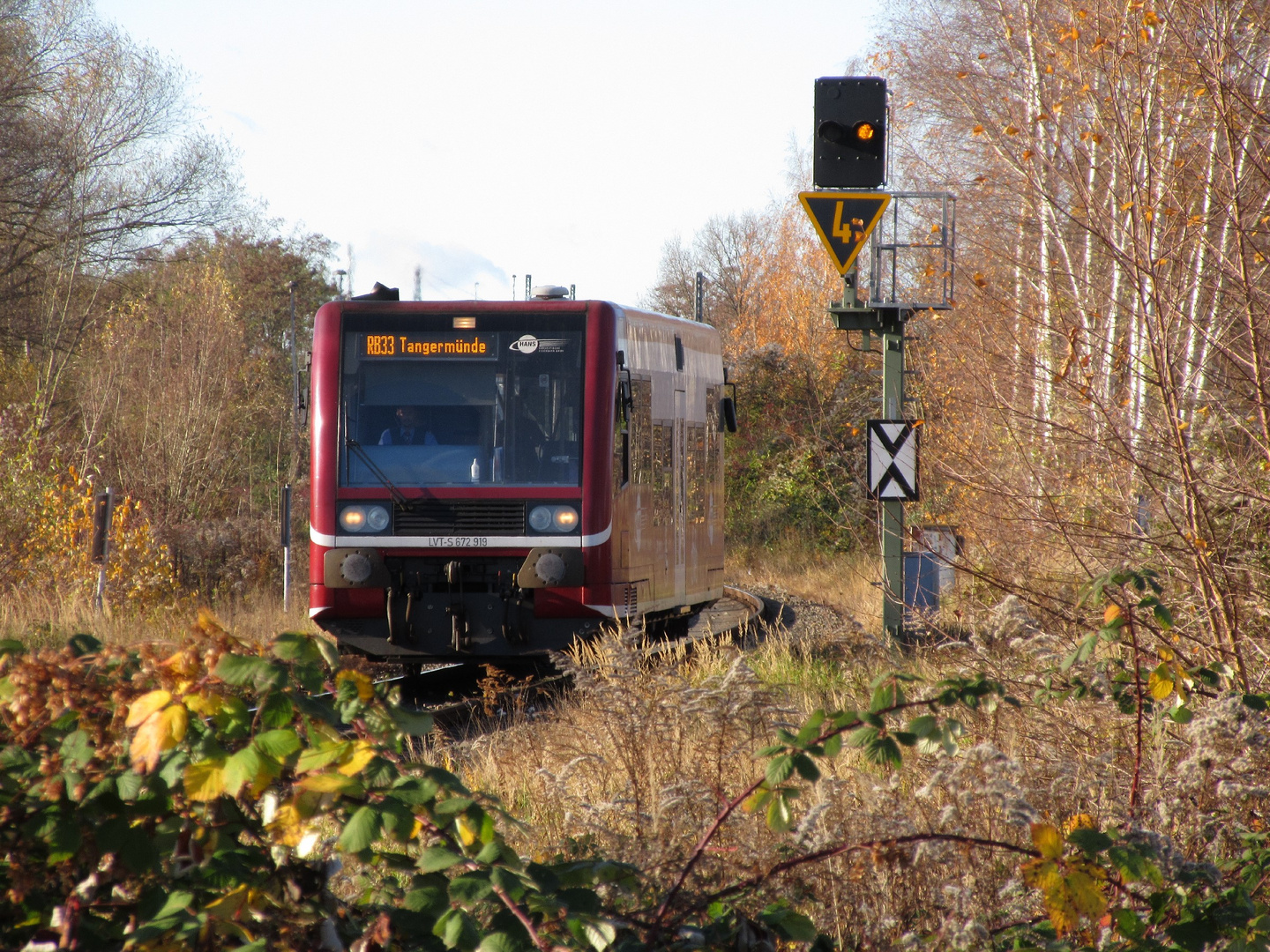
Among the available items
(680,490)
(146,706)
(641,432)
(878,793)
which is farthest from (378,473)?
(146,706)

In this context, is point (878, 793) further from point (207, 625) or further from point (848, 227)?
point (848, 227)

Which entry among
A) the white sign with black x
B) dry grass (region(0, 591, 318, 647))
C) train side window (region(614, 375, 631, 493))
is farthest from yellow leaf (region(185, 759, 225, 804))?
dry grass (region(0, 591, 318, 647))

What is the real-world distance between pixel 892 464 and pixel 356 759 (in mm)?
8652

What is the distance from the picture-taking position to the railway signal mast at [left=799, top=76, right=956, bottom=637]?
9.43 meters

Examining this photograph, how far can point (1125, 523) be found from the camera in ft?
→ 20.7

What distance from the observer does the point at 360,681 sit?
2.30m

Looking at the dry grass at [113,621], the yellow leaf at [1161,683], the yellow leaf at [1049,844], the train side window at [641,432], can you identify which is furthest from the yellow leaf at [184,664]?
the dry grass at [113,621]

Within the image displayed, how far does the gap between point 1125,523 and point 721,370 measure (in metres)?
8.16

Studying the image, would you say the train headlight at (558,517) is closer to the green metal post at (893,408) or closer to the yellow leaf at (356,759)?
the green metal post at (893,408)

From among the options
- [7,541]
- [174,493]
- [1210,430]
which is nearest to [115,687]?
[1210,430]

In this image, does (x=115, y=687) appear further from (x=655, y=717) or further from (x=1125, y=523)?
(x=1125, y=523)

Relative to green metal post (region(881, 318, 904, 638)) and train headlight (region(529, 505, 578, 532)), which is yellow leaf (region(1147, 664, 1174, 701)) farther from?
green metal post (region(881, 318, 904, 638))

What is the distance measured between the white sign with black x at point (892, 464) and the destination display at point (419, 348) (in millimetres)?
3100

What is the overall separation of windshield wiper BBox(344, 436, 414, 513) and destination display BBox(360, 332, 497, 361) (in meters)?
0.66
